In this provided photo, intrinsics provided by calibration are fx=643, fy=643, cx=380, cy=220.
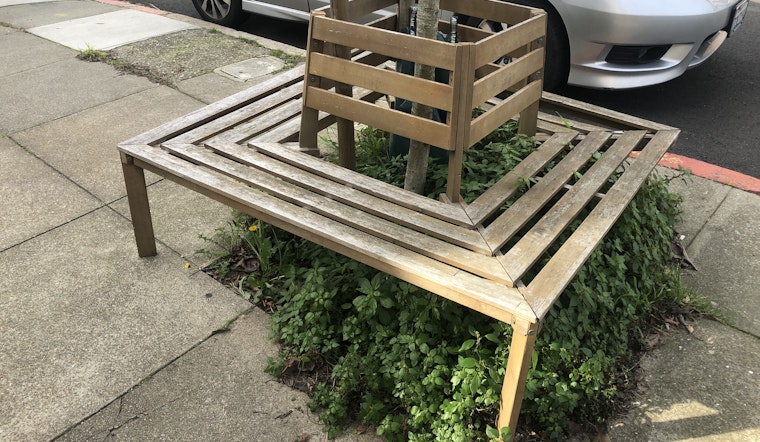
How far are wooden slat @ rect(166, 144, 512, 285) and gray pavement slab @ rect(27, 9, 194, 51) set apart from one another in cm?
381

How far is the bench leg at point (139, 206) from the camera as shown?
9.37ft

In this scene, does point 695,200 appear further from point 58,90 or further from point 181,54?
point 58,90

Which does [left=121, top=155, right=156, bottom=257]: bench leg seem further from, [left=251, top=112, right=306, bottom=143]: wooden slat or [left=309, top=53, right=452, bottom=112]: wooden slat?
[left=309, top=53, right=452, bottom=112]: wooden slat

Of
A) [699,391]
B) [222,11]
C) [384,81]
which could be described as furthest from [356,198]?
[222,11]

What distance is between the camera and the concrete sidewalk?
2.31 metres

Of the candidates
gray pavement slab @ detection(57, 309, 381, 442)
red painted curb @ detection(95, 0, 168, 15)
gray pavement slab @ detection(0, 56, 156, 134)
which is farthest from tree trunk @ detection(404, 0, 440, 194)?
red painted curb @ detection(95, 0, 168, 15)

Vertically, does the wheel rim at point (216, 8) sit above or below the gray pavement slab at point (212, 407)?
above

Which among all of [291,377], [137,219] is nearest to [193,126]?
[137,219]

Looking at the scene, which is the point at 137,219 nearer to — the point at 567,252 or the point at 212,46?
the point at 567,252

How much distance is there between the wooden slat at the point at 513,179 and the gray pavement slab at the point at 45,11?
5.82 metres

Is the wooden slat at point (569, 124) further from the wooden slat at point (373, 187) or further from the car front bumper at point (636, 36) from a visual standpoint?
the car front bumper at point (636, 36)

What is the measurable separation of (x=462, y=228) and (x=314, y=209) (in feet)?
1.81

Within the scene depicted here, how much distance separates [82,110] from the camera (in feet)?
15.1

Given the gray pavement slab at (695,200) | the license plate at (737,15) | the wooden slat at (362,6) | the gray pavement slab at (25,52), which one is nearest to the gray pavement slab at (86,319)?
the wooden slat at (362,6)
